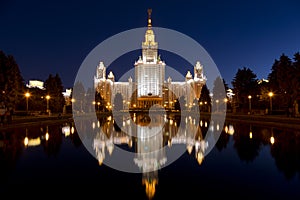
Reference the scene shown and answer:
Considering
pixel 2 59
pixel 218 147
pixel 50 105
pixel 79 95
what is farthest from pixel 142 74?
pixel 218 147

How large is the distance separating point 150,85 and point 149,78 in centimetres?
439

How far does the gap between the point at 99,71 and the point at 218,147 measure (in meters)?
144

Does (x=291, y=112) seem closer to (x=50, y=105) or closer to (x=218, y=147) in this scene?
(x=218, y=147)

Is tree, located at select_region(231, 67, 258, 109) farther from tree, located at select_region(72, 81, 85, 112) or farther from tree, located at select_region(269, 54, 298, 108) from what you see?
tree, located at select_region(72, 81, 85, 112)

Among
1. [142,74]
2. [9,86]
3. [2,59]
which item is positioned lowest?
[9,86]

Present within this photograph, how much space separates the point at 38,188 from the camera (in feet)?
25.3

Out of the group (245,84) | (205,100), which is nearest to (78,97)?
(205,100)

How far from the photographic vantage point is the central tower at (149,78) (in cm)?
14050

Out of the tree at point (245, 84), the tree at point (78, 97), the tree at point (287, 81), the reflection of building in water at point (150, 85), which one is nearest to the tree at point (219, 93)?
the tree at point (245, 84)

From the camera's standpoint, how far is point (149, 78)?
145125mm

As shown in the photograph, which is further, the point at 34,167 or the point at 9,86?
the point at 9,86

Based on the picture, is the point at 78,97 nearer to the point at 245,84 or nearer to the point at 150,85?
the point at 245,84

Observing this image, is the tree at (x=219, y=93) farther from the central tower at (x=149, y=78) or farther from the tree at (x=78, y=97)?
the central tower at (x=149, y=78)

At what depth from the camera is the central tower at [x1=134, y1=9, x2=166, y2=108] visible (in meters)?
140
